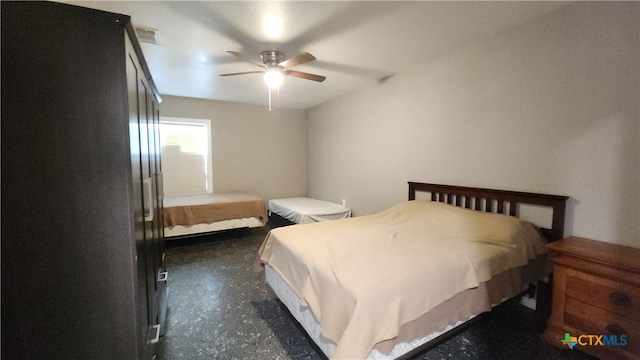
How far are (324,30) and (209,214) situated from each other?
9.27ft

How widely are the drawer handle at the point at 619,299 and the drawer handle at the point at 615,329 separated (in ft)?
0.43

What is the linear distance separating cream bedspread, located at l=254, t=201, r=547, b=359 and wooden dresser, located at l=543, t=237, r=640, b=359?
0.26 metres

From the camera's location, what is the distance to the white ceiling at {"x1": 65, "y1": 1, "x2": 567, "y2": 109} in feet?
5.93

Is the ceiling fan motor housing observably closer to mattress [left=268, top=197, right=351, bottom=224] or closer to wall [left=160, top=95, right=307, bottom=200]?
mattress [left=268, top=197, right=351, bottom=224]

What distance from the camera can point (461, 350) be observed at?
167 centimetres

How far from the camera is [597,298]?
1.46 metres

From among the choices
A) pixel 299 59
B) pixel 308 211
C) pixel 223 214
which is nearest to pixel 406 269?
pixel 299 59

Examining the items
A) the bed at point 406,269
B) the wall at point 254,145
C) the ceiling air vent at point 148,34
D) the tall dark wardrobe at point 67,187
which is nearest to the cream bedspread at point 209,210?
the wall at point 254,145

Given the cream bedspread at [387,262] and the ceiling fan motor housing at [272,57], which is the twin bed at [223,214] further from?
the ceiling fan motor housing at [272,57]

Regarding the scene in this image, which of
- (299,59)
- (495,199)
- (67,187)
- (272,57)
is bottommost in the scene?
(495,199)

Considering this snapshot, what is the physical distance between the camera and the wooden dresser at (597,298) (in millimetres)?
1345

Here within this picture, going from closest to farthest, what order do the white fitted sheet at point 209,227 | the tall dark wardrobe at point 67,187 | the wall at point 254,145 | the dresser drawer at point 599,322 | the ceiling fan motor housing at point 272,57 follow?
1. the tall dark wardrobe at point 67,187
2. the dresser drawer at point 599,322
3. the ceiling fan motor housing at point 272,57
4. the white fitted sheet at point 209,227
5. the wall at point 254,145

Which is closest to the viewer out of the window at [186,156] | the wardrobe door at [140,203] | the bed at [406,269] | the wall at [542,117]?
the wardrobe door at [140,203]

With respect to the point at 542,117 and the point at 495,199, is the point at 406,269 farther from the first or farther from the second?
the point at 542,117
